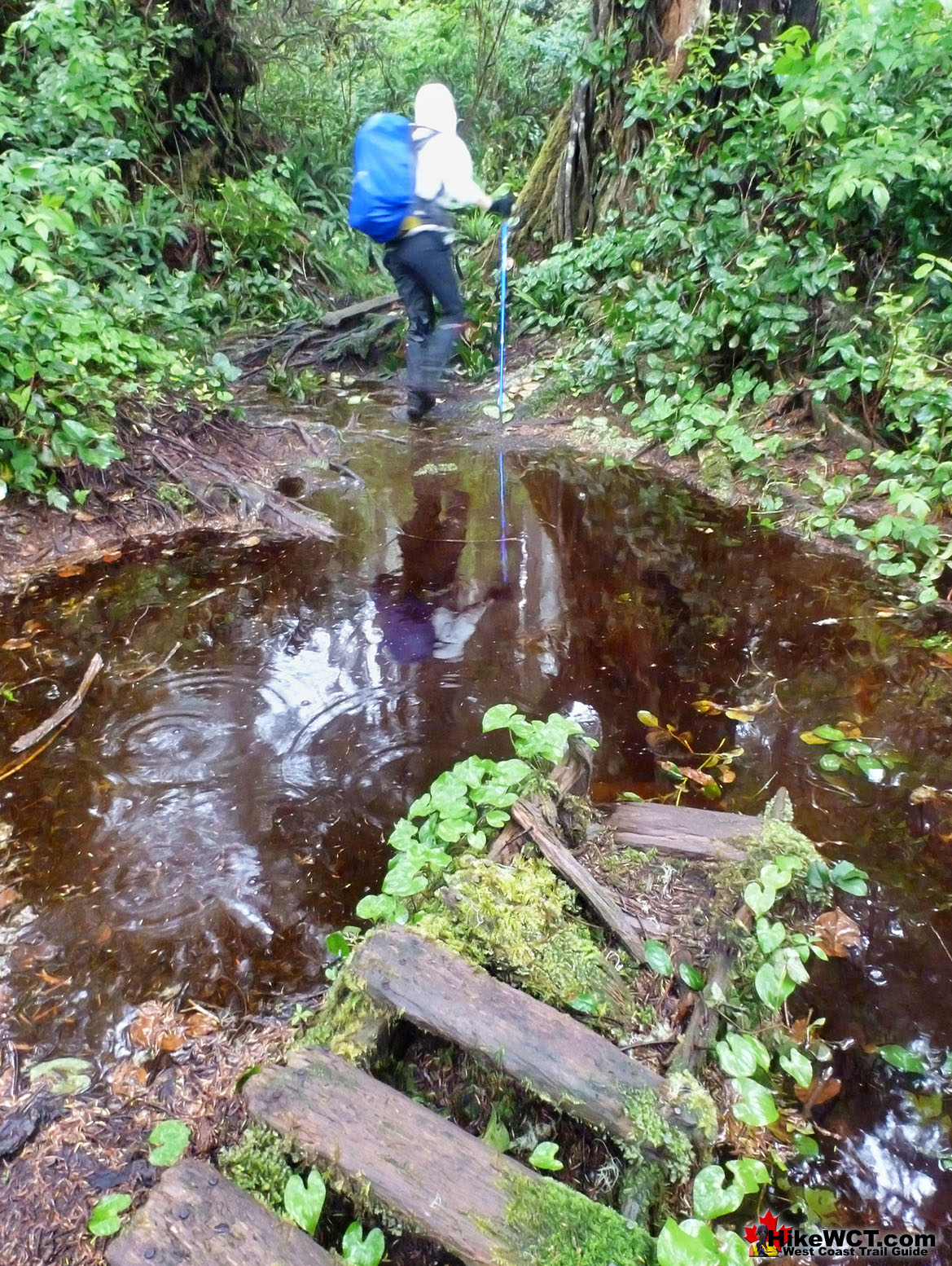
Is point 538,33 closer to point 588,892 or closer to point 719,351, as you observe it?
point 719,351

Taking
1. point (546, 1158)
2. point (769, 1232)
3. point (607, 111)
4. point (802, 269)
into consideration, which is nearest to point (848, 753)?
point (769, 1232)

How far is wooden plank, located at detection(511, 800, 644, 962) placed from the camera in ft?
7.00

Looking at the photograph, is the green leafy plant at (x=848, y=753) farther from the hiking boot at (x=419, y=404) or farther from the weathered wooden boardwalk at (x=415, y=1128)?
the hiking boot at (x=419, y=404)

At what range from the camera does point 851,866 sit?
2.44 meters

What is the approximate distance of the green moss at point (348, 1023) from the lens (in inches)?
70.7

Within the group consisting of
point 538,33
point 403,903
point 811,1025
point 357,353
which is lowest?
point 811,1025

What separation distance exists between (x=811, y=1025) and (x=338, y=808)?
1622 mm

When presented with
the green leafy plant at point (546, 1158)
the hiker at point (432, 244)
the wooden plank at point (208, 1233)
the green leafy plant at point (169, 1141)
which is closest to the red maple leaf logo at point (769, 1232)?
the green leafy plant at point (546, 1158)

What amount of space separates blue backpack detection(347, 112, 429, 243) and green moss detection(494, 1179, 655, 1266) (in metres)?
5.50

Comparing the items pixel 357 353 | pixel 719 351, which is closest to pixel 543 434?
pixel 719 351

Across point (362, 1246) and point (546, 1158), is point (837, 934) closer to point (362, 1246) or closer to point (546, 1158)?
point (546, 1158)

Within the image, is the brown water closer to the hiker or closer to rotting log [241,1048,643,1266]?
rotting log [241,1048,643,1266]

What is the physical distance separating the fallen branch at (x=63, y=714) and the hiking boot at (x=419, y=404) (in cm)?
392

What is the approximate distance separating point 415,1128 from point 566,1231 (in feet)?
1.11
